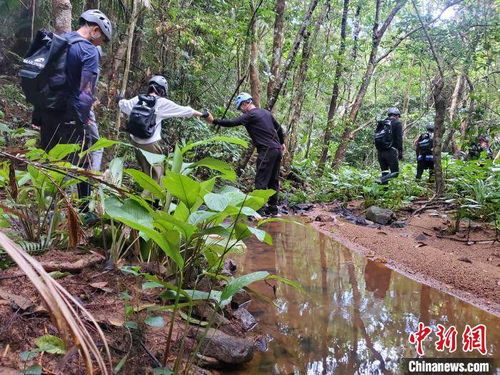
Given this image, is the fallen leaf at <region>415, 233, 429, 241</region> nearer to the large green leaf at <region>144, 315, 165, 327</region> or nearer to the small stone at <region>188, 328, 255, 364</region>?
the small stone at <region>188, 328, 255, 364</region>

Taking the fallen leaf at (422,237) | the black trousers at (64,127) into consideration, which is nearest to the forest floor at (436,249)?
the fallen leaf at (422,237)

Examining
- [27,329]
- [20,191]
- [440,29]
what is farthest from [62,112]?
[440,29]

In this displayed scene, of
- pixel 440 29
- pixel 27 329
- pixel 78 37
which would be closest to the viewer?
pixel 27 329

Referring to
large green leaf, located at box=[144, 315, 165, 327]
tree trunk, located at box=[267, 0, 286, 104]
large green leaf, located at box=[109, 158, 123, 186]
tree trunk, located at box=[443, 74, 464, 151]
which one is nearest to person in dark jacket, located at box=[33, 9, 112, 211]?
large green leaf, located at box=[109, 158, 123, 186]

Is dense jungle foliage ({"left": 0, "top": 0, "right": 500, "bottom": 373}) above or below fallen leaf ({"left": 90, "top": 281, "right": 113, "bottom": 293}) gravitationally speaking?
above

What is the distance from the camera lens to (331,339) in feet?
6.86

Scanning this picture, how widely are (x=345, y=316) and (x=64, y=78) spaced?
119 inches

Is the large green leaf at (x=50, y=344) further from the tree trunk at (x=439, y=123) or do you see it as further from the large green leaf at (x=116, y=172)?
the tree trunk at (x=439, y=123)

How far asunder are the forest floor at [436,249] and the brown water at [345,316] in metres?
0.24

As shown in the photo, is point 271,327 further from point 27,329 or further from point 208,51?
point 208,51

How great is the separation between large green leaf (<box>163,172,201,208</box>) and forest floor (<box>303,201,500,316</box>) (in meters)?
2.31

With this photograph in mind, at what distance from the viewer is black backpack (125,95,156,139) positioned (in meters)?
4.41

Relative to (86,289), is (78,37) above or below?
above

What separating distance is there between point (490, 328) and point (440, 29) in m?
6.75
